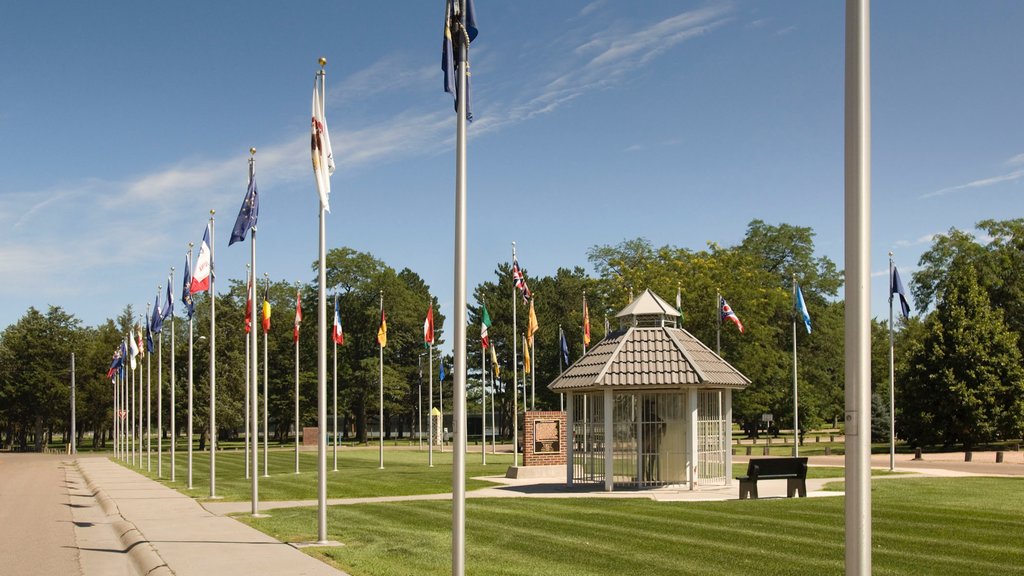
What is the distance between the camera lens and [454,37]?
1195cm

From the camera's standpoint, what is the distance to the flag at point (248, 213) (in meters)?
23.1

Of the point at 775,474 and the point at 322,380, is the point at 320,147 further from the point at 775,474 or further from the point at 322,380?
the point at 775,474

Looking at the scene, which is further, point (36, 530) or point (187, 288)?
point (187, 288)

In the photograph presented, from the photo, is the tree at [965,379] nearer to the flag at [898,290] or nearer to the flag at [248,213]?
the flag at [898,290]

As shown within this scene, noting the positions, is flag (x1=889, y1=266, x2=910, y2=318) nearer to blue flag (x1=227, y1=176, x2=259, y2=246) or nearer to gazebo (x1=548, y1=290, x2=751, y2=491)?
gazebo (x1=548, y1=290, x2=751, y2=491)

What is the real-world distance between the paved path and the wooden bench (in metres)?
15.3

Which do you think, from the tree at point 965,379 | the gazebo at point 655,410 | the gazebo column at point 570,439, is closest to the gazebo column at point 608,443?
the gazebo at point 655,410

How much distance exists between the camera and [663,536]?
17.2 metres

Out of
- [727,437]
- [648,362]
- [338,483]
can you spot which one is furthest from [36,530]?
[727,437]

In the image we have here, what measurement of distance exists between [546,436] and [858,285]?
1232 inches

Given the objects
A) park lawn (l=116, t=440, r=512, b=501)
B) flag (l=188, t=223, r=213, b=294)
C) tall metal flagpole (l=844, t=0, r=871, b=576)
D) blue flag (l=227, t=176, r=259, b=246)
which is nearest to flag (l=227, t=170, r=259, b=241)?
blue flag (l=227, t=176, r=259, b=246)

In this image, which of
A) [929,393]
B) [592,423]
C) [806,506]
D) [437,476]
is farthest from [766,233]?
[806,506]

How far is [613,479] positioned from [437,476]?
11.6m

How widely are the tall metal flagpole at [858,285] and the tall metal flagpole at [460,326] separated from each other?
4.27 metres
